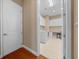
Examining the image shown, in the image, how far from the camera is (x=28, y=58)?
3.60 metres

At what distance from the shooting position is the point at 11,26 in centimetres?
458

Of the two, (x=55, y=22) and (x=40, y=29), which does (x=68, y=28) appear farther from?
(x=40, y=29)

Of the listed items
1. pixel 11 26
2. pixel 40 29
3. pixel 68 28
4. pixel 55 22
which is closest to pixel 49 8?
pixel 55 22

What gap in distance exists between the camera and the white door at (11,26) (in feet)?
13.3

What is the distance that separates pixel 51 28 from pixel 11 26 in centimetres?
220

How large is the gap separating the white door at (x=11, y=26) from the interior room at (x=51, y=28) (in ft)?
4.56

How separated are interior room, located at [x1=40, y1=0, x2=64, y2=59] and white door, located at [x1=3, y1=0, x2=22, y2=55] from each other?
1.39m

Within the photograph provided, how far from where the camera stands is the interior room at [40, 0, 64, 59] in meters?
2.57

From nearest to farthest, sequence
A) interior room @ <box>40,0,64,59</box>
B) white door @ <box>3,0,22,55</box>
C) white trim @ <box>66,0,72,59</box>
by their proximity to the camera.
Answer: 1. white trim @ <box>66,0,72,59</box>
2. interior room @ <box>40,0,64,59</box>
3. white door @ <box>3,0,22,55</box>

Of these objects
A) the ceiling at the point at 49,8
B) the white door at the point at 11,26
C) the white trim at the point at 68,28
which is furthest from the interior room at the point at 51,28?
the white door at the point at 11,26

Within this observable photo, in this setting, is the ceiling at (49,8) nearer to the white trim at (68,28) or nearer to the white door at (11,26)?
the white trim at (68,28)

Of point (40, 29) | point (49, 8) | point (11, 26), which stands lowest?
point (40, 29)

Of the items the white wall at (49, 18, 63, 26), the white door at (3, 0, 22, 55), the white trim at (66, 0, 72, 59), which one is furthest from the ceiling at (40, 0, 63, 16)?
the white door at (3, 0, 22, 55)

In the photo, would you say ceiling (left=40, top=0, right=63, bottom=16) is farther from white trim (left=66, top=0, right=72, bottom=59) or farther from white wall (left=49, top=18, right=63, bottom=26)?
white trim (left=66, top=0, right=72, bottom=59)
